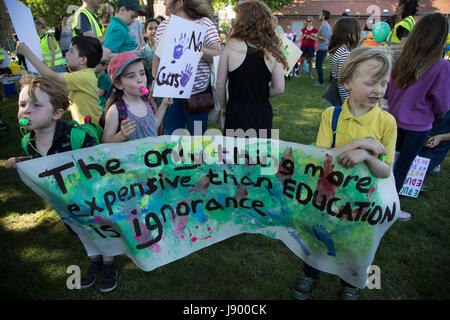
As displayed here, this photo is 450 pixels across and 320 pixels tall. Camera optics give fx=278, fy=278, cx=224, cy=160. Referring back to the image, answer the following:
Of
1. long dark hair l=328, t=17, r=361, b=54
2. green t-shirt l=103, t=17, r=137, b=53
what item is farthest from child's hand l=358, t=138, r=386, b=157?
green t-shirt l=103, t=17, r=137, b=53

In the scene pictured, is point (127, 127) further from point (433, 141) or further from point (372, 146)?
point (433, 141)

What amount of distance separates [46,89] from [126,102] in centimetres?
51

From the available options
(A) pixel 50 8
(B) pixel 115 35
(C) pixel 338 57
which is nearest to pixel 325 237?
(C) pixel 338 57

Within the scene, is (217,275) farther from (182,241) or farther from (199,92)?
(199,92)

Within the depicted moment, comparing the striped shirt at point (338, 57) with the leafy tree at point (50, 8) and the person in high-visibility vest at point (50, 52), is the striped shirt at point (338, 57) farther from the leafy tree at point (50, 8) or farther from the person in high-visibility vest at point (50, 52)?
the leafy tree at point (50, 8)

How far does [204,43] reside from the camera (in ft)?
9.21

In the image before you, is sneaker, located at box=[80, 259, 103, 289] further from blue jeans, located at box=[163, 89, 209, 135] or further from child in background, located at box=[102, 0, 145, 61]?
child in background, located at box=[102, 0, 145, 61]

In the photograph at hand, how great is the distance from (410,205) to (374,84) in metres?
2.27

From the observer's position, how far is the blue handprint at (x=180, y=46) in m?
2.38

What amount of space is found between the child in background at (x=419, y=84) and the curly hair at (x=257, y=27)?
1.16 metres

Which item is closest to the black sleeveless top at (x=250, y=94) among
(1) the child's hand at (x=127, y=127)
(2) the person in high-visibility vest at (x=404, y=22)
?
(1) the child's hand at (x=127, y=127)

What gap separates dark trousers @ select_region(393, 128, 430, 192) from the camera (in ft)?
8.70

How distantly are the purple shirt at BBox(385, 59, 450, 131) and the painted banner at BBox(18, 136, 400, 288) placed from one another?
1.22 m

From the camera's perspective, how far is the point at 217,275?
240cm
